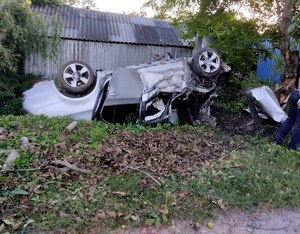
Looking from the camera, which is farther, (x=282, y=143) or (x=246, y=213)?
(x=282, y=143)

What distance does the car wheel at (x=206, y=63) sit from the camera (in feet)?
21.0

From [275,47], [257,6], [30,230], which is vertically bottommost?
[30,230]

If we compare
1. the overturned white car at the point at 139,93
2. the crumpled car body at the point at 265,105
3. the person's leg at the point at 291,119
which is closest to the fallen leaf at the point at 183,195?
the person's leg at the point at 291,119

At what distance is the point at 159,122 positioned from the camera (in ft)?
20.1

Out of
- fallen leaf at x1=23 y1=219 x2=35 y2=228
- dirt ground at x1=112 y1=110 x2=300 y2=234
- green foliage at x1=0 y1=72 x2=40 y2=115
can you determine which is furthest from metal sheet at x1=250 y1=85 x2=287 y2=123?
green foliage at x1=0 y1=72 x2=40 y2=115

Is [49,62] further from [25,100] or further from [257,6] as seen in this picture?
[257,6]

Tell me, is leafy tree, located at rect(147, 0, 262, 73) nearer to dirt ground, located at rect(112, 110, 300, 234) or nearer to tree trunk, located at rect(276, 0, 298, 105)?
tree trunk, located at rect(276, 0, 298, 105)

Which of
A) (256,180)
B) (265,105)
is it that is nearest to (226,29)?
(265,105)

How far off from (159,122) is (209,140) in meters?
1.27

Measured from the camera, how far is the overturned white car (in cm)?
609

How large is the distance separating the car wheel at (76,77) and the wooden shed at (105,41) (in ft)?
17.0

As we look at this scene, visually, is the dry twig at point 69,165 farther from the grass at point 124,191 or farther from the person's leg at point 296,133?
the person's leg at point 296,133

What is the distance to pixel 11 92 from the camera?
7922 mm

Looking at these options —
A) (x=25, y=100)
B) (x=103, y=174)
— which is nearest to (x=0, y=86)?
(x=25, y=100)
